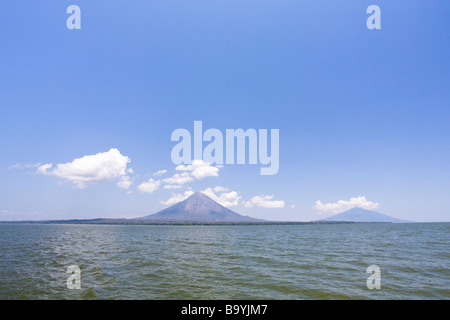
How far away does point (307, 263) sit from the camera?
78.5 feet

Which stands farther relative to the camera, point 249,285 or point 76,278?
point 76,278

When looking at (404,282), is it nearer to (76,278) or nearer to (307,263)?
(307,263)
